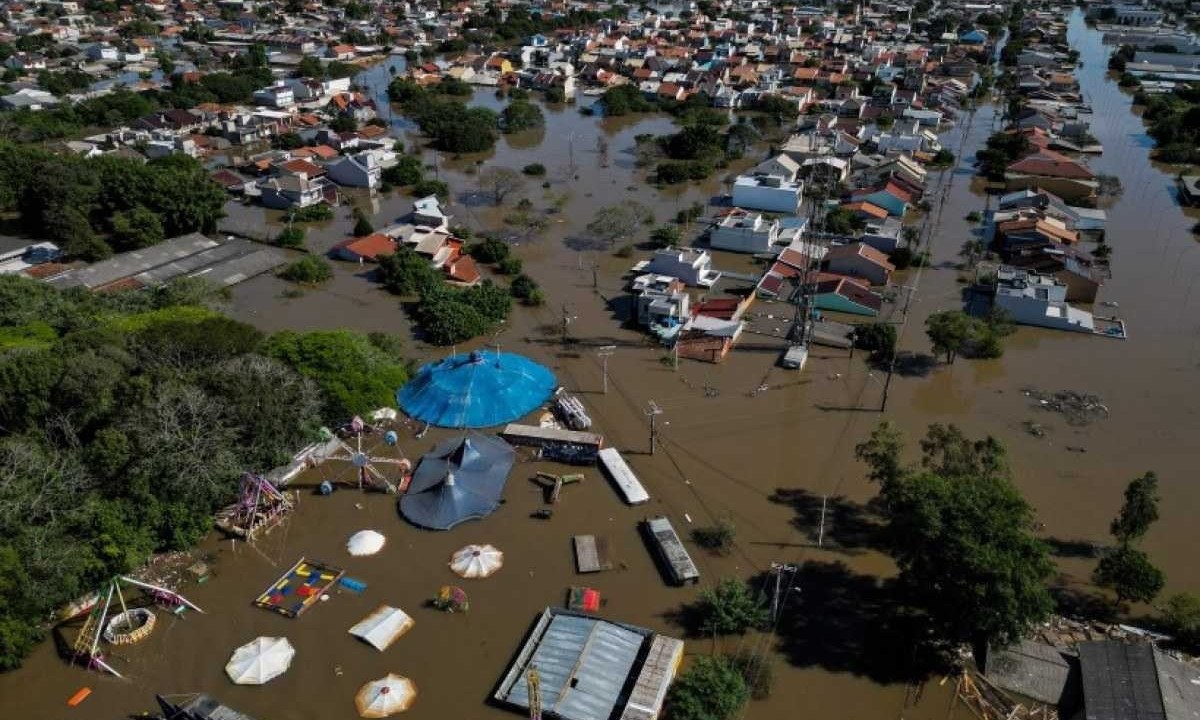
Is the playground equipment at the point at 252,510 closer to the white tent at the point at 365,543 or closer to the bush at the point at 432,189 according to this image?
the white tent at the point at 365,543

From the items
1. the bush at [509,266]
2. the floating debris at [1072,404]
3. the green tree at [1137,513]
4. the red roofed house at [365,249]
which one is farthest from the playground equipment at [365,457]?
the floating debris at [1072,404]

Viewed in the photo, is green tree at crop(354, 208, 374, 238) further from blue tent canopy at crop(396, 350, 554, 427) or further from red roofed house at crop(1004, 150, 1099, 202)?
red roofed house at crop(1004, 150, 1099, 202)

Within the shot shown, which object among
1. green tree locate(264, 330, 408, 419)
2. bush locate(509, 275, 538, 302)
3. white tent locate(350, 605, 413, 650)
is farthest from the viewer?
bush locate(509, 275, 538, 302)

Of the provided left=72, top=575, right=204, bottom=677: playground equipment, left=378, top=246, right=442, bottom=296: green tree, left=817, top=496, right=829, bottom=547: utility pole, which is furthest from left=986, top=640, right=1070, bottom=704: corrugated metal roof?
left=378, top=246, right=442, bottom=296: green tree

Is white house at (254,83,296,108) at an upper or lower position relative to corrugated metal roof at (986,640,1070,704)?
upper

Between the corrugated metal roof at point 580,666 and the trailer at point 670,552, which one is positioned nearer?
the corrugated metal roof at point 580,666

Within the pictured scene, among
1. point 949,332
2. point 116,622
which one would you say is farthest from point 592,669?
point 949,332

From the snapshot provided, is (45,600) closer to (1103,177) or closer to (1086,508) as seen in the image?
(1086,508)
